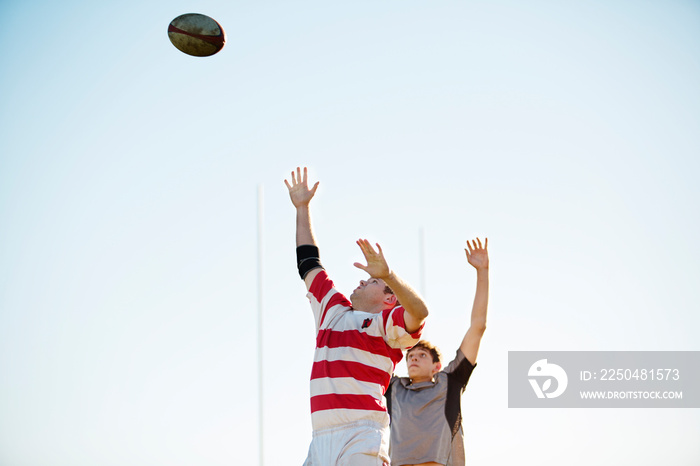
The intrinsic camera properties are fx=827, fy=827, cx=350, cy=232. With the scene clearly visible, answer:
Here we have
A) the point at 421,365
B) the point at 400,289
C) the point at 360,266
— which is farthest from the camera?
the point at 421,365

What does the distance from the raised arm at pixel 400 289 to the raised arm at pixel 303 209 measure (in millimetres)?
831

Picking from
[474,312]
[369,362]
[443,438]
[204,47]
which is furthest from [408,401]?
[204,47]

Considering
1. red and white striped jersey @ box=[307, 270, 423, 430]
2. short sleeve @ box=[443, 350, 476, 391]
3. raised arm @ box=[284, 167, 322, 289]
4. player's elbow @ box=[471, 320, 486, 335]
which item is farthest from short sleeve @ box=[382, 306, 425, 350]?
short sleeve @ box=[443, 350, 476, 391]

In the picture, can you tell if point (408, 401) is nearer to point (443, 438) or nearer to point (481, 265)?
point (443, 438)

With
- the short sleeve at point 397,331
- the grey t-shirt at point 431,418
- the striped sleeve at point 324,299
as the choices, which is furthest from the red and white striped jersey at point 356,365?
the grey t-shirt at point 431,418

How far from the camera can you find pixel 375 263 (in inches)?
166

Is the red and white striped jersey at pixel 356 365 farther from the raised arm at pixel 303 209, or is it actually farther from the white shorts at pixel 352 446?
the raised arm at pixel 303 209

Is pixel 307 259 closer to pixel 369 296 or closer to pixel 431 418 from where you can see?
pixel 369 296

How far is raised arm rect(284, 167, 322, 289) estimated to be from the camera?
5.04 m

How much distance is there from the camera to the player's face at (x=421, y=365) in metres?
5.55

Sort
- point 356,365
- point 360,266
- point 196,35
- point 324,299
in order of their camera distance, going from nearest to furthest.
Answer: point 360,266, point 356,365, point 324,299, point 196,35

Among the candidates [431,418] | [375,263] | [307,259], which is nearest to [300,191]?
[307,259]

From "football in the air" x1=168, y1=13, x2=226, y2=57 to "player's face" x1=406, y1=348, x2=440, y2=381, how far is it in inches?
113

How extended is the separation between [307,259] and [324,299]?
1.07 feet
